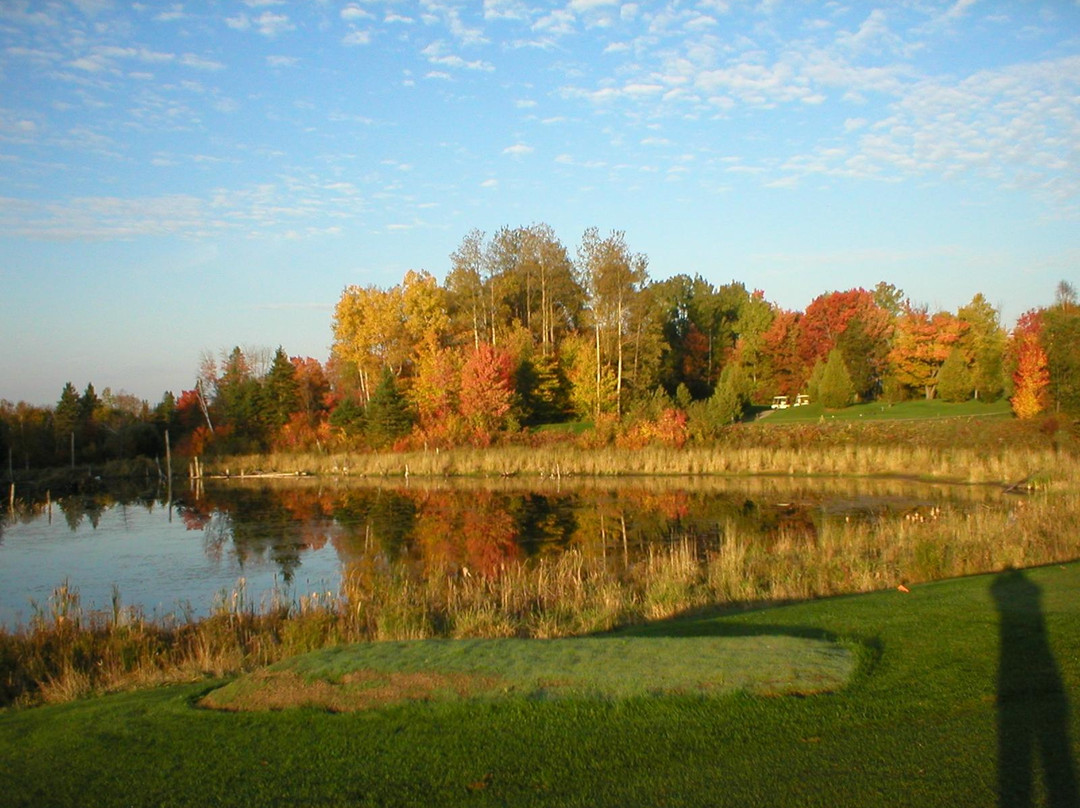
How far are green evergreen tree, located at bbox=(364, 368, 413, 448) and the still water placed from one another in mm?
11179

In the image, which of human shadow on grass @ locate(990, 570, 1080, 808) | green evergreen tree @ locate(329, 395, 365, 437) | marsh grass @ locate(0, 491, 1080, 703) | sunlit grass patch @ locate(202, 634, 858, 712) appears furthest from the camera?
green evergreen tree @ locate(329, 395, 365, 437)

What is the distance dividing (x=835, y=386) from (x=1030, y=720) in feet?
170

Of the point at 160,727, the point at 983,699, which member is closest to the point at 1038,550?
the point at 983,699

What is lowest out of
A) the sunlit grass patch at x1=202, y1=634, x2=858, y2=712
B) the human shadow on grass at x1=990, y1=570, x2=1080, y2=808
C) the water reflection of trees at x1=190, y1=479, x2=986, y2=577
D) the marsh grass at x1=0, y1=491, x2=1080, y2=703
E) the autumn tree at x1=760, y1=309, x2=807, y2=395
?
the water reflection of trees at x1=190, y1=479, x2=986, y2=577

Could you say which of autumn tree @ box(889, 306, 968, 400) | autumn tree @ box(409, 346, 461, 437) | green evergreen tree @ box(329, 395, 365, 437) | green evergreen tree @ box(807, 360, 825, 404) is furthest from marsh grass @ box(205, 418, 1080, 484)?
autumn tree @ box(889, 306, 968, 400)

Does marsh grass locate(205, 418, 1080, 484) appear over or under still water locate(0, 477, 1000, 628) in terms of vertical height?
over

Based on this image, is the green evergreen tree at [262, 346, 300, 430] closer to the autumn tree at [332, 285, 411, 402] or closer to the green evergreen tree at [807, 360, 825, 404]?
the autumn tree at [332, 285, 411, 402]

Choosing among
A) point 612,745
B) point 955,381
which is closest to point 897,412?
point 955,381

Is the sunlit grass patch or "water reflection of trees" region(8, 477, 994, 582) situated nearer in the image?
the sunlit grass patch

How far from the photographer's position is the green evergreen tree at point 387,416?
167 ft

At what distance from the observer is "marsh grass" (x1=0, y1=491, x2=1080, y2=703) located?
10258mm

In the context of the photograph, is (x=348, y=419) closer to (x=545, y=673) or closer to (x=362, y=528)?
(x=362, y=528)

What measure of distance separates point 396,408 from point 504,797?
154 feet

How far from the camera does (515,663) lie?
7.35m
